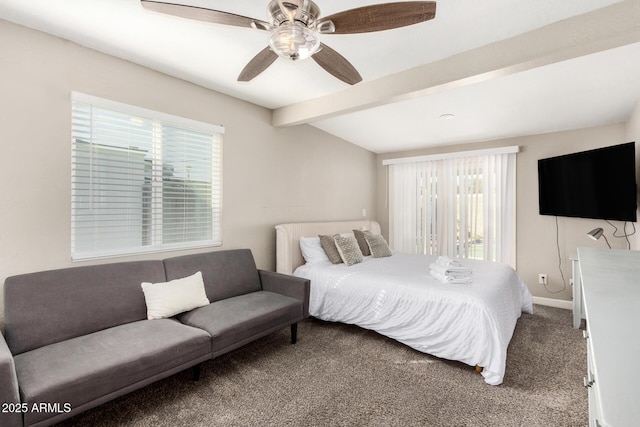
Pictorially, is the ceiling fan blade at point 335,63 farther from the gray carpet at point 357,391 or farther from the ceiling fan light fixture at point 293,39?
the gray carpet at point 357,391

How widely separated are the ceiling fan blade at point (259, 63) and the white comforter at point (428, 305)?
2.10 metres

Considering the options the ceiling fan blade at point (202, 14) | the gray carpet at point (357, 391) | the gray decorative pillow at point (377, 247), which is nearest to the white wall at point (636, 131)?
the gray carpet at point (357, 391)

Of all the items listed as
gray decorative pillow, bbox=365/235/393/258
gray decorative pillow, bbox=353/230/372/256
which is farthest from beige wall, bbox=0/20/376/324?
gray decorative pillow, bbox=365/235/393/258

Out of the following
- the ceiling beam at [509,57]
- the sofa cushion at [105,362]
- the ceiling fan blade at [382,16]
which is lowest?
the sofa cushion at [105,362]

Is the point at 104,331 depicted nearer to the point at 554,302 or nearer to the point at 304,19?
the point at 304,19

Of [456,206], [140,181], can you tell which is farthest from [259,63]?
[456,206]

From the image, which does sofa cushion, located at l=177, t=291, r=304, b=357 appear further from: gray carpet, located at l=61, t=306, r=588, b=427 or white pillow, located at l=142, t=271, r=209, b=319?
gray carpet, located at l=61, t=306, r=588, b=427

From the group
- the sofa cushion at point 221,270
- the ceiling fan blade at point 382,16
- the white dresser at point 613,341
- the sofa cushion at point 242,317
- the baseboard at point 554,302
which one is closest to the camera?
the white dresser at point 613,341

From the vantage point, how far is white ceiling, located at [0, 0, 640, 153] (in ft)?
6.17

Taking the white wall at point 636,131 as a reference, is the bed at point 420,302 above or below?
below

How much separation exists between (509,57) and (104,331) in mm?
3401

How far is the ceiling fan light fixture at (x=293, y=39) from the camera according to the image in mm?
1529

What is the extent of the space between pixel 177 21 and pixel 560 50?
8.19 feet

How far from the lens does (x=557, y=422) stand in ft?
6.08
